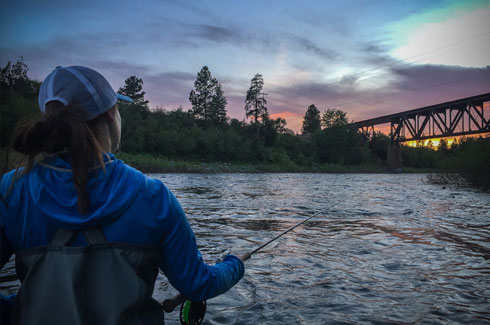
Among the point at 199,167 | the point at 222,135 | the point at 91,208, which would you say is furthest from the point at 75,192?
the point at 222,135

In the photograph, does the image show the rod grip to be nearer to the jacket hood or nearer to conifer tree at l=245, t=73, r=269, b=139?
the jacket hood

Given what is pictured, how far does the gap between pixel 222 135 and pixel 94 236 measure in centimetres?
5876

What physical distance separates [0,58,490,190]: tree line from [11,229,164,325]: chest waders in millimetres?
41021

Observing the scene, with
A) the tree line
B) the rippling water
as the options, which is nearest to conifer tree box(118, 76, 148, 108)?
the tree line

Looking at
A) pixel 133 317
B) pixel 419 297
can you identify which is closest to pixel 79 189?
pixel 133 317

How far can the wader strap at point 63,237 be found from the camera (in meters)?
1.29

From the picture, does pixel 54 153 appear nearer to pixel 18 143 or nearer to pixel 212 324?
pixel 18 143

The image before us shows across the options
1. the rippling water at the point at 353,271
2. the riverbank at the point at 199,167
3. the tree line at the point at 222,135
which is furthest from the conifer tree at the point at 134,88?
the rippling water at the point at 353,271

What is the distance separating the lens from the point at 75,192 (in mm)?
1293

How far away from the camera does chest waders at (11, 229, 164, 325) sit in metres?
1.27

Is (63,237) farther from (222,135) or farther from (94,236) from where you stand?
(222,135)

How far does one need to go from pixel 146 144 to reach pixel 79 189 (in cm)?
5244

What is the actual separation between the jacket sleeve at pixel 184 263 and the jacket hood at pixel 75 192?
0.17 meters

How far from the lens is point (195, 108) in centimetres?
7406
